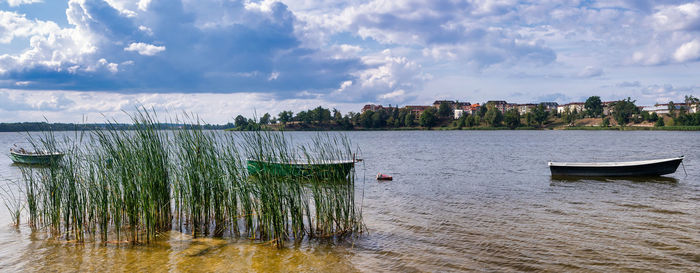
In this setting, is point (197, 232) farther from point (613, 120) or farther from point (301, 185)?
point (613, 120)

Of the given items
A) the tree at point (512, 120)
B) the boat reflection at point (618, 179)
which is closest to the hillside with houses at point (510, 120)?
the tree at point (512, 120)

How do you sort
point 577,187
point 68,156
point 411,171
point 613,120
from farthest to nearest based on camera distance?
point 613,120 < point 411,171 < point 577,187 < point 68,156

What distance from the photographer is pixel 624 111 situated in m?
144

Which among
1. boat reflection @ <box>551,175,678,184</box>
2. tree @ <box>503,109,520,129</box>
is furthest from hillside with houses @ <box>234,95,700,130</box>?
boat reflection @ <box>551,175,678,184</box>

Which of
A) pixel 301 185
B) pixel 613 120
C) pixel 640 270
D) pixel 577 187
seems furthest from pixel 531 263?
pixel 613 120

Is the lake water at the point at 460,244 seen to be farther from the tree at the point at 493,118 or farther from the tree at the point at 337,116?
the tree at the point at 493,118

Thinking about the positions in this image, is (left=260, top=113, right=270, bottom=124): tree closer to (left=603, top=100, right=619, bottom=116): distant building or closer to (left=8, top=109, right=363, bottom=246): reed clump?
(left=8, top=109, right=363, bottom=246): reed clump

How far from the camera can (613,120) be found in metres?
149

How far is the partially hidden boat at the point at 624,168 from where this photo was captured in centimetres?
2200

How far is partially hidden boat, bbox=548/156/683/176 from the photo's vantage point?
22.0 meters

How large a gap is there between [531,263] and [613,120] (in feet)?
546

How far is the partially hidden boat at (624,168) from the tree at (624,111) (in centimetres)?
13521

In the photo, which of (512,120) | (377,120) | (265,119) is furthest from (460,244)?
(512,120)

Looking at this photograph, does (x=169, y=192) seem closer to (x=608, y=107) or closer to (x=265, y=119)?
(x=265, y=119)
